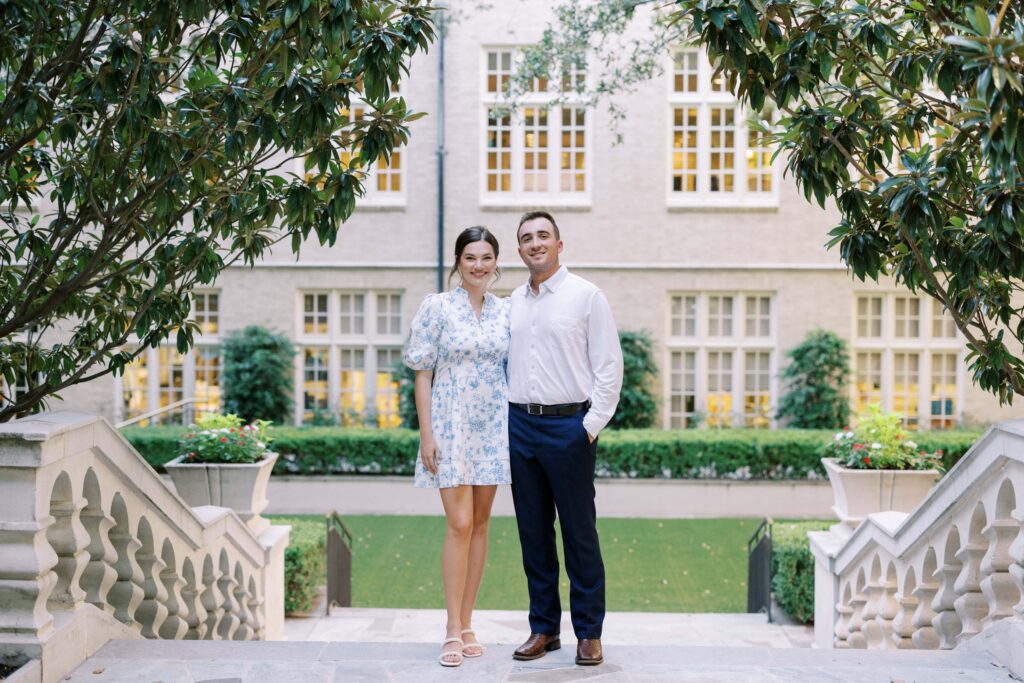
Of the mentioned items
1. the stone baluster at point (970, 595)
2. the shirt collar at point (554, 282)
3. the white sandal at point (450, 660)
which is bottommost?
the white sandal at point (450, 660)

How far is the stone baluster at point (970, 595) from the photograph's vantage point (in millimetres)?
4184

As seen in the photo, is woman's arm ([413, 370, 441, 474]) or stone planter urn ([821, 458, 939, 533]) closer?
woman's arm ([413, 370, 441, 474])

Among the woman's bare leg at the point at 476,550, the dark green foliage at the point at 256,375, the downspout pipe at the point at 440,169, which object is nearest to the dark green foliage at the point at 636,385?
the downspout pipe at the point at 440,169

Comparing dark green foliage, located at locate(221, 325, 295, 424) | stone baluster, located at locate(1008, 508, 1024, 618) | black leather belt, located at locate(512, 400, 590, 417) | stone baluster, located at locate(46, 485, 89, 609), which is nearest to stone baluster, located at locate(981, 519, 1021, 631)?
stone baluster, located at locate(1008, 508, 1024, 618)

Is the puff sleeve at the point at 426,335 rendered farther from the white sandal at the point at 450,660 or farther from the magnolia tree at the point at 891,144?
the magnolia tree at the point at 891,144

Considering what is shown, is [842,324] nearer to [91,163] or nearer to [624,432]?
[624,432]

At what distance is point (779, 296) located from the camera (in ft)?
54.9

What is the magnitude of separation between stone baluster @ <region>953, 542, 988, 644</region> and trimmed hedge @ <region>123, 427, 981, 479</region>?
9935 mm

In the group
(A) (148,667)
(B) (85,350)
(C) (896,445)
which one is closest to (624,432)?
(C) (896,445)

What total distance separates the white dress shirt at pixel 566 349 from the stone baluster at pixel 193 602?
2.19 meters

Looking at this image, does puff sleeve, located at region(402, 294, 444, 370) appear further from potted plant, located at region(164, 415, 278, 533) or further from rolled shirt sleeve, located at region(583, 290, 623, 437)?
potted plant, located at region(164, 415, 278, 533)

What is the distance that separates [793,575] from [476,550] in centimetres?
535

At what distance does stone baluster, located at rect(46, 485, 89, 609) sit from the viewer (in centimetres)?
361

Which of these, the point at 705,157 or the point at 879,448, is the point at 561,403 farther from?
the point at 705,157
